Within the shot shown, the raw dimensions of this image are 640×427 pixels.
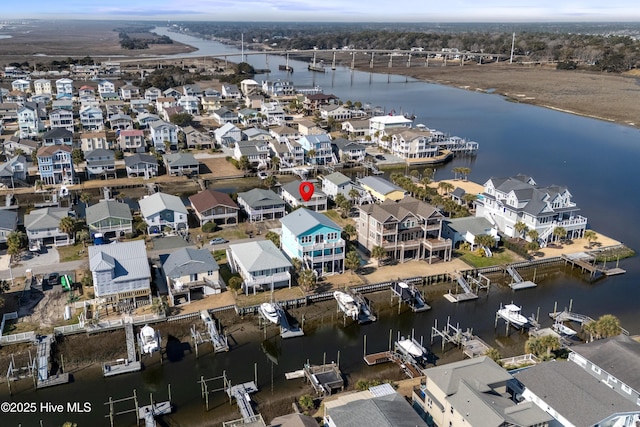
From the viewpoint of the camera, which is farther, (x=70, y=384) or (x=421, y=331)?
(x=421, y=331)

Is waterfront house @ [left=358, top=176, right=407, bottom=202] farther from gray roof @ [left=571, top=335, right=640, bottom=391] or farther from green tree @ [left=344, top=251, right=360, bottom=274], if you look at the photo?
gray roof @ [left=571, top=335, right=640, bottom=391]

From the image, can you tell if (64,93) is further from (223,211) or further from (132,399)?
(132,399)

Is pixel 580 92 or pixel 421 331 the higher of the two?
pixel 580 92

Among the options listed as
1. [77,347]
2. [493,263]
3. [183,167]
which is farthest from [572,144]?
[77,347]

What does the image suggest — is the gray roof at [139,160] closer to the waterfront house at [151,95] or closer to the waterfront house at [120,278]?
the waterfront house at [120,278]

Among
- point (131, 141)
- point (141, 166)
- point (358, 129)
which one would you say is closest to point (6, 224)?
point (141, 166)

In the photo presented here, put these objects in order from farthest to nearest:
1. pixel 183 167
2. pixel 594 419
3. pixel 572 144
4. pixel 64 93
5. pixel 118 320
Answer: pixel 64 93 → pixel 572 144 → pixel 183 167 → pixel 118 320 → pixel 594 419

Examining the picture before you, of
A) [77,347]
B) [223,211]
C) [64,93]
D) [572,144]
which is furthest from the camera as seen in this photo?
[64,93]
